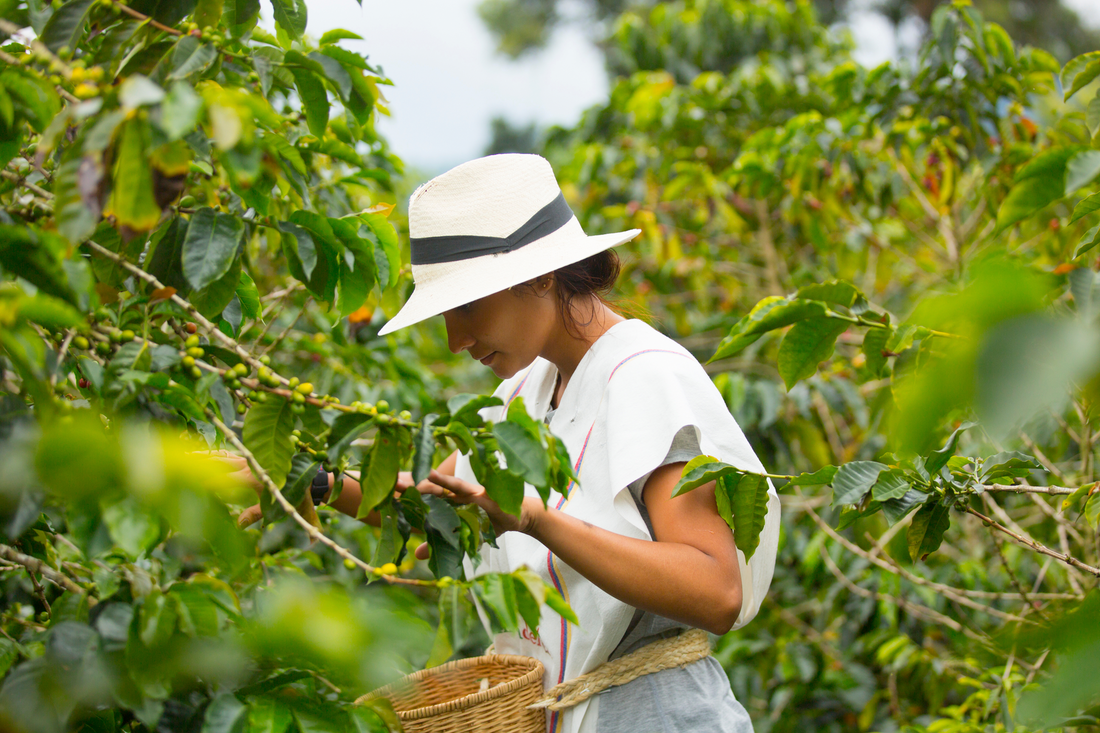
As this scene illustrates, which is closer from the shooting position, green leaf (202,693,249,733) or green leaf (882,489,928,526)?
green leaf (202,693,249,733)

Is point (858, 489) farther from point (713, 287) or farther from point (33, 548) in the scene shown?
point (713, 287)

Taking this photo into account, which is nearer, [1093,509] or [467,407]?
[467,407]

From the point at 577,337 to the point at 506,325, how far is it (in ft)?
0.50

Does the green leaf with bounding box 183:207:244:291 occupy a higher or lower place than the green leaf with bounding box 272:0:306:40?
lower

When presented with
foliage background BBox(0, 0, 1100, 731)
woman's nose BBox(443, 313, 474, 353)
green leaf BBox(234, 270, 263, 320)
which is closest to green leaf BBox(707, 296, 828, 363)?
foliage background BBox(0, 0, 1100, 731)

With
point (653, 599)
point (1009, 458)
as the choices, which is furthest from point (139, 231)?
point (1009, 458)

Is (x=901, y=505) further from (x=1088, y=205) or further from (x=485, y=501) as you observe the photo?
(x=485, y=501)

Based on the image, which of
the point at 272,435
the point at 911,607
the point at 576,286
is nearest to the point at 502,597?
the point at 272,435

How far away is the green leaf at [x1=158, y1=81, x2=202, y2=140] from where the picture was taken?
27.6 inches

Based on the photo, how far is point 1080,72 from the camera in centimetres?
157

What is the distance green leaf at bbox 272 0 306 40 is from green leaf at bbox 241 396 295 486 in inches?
25.1

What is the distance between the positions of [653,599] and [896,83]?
267 cm

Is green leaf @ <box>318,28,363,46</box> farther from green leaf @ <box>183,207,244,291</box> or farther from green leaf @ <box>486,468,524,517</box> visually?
green leaf @ <box>486,468,524,517</box>

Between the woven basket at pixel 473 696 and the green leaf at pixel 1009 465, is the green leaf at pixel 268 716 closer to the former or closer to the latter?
the woven basket at pixel 473 696
